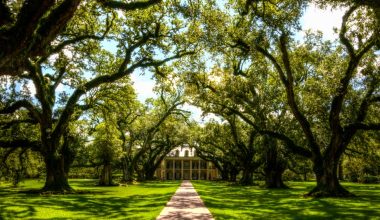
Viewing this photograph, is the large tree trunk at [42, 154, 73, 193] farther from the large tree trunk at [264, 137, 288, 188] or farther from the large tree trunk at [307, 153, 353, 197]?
the large tree trunk at [264, 137, 288, 188]

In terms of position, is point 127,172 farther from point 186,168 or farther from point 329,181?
point 186,168

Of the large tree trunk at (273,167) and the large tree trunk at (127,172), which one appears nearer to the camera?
the large tree trunk at (273,167)

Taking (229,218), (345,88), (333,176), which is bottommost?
(229,218)

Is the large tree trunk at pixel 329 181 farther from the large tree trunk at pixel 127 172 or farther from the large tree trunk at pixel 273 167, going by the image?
the large tree trunk at pixel 127 172

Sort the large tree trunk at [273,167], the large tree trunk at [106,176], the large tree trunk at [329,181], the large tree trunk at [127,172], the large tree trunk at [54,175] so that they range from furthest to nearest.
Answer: the large tree trunk at [127,172], the large tree trunk at [106,176], the large tree trunk at [273,167], the large tree trunk at [54,175], the large tree trunk at [329,181]

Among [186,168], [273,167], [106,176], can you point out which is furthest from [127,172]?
[186,168]

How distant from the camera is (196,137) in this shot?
63.0 metres

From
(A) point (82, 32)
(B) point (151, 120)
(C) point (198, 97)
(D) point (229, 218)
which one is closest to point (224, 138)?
(B) point (151, 120)

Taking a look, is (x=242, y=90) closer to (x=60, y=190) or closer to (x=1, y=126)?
(x=60, y=190)

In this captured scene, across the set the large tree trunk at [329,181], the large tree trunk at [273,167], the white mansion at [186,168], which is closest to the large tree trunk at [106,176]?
the large tree trunk at [273,167]

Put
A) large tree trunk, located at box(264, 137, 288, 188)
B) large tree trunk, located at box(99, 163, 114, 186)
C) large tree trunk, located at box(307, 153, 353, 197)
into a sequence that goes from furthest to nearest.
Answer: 1. large tree trunk, located at box(99, 163, 114, 186)
2. large tree trunk, located at box(264, 137, 288, 188)
3. large tree trunk, located at box(307, 153, 353, 197)

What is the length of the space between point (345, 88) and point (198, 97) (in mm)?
12979

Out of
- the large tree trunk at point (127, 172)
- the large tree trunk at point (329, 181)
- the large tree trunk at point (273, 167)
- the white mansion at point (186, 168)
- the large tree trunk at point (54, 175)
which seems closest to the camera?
the large tree trunk at point (329, 181)

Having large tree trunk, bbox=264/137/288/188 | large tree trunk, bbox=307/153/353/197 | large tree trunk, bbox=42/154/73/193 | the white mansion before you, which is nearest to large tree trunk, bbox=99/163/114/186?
large tree trunk, bbox=42/154/73/193
